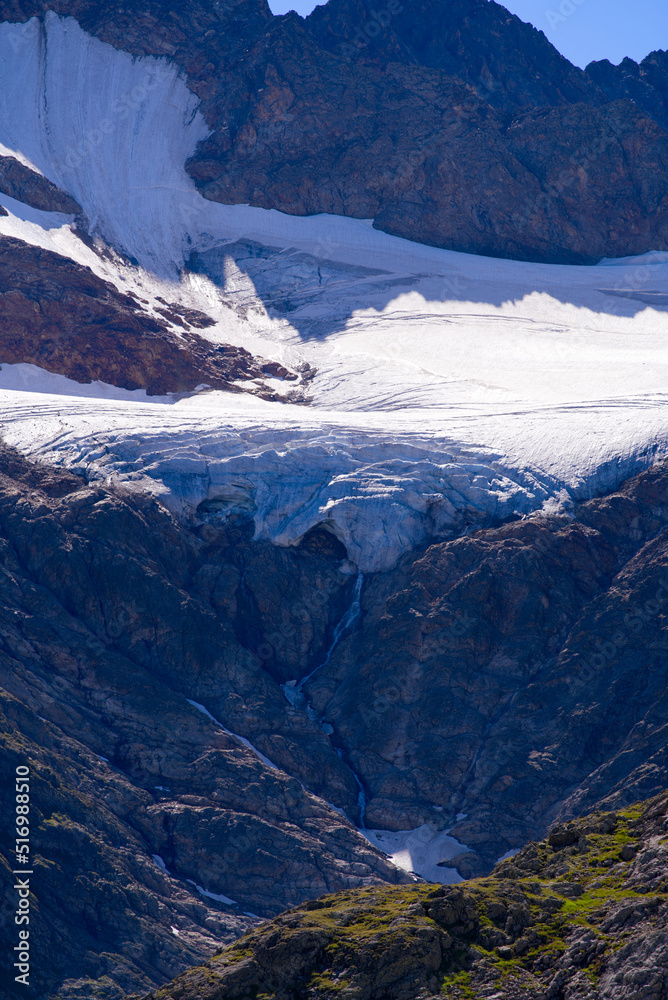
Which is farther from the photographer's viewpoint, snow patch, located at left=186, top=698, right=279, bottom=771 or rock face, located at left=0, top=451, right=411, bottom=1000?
snow patch, located at left=186, top=698, right=279, bottom=771

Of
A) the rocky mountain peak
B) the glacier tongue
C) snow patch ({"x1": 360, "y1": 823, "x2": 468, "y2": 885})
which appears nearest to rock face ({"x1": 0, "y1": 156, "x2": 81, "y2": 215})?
the glacier tongue

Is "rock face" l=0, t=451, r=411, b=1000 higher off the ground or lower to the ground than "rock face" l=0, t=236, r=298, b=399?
lower

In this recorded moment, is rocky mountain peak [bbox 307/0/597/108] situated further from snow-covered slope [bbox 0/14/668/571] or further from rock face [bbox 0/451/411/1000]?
rock face [bbox 0/451/411/1000]

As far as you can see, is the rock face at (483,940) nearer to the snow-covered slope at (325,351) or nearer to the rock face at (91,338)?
the snow-covered slope at (325,351)

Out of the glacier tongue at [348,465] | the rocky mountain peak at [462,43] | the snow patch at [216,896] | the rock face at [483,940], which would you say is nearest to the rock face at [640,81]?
A: the rocky mountain peak at [462,43]

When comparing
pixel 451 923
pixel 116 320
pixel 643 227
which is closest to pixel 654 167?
pixel 643 227

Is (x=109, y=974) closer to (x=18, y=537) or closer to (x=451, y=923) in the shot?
(x=451, y=923)

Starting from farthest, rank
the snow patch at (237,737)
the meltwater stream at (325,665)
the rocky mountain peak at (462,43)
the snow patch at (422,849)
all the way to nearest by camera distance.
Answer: the rocky mountain peak at (462,43) → the meltwater stream at (325,665) → the snow patch at (237,737) → the snow patch at (422,849)

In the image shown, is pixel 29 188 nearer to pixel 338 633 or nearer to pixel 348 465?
pixel 348 465
